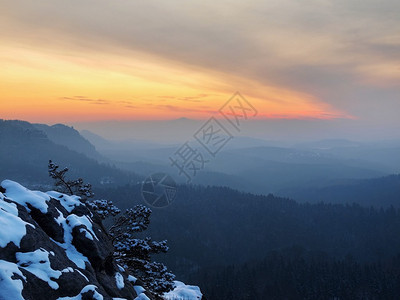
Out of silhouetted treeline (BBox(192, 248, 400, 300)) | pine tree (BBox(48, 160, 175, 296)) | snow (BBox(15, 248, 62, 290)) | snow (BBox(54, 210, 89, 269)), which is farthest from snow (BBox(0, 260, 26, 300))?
silhouetted treeline (BBox(192, 248, 400, 300))

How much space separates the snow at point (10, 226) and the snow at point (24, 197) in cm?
194

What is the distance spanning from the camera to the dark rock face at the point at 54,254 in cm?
1167

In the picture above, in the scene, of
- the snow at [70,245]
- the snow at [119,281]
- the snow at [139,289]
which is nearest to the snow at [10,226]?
the snow at [70,245]

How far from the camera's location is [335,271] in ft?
503

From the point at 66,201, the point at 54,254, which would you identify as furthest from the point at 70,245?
the point at 66,201

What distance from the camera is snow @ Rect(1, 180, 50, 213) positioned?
16172 mm

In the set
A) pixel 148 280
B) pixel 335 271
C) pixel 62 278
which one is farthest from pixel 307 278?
pixel 62 278

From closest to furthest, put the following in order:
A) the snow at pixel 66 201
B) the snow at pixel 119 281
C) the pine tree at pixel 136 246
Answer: the snow at pixel 119 281 → the snow at pixel 66 201 → the pine tree at pixel 136 246

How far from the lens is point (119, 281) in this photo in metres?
18.3

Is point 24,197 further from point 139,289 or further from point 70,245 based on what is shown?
point 139,289

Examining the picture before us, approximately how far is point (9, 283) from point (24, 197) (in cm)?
738

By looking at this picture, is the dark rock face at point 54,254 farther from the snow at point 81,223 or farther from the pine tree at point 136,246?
the pine tree at point 136,246

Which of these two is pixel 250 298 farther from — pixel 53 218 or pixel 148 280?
pixel 53 218

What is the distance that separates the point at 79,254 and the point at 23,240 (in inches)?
165
